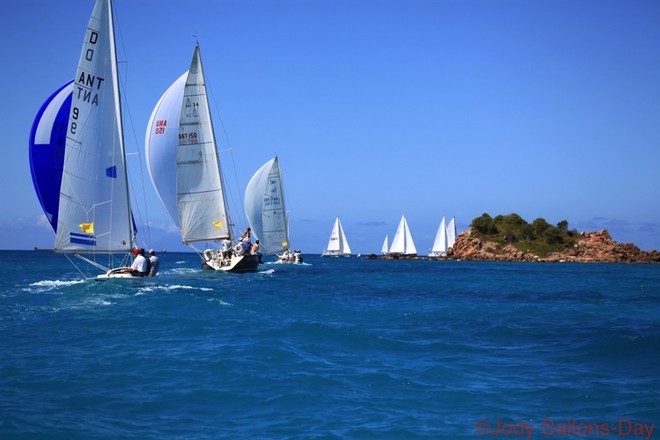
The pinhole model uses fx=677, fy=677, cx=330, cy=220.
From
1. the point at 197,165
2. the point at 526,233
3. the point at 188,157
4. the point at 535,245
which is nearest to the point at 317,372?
the point at 197,165

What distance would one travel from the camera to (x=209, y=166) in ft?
134

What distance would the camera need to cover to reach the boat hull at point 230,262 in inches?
1619

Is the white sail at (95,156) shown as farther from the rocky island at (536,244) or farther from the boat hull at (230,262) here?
the rocky island at (536,244)

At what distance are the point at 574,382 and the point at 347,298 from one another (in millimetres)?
16585

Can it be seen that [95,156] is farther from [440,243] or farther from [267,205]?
[440,243]

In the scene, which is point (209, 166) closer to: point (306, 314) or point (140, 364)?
point (306, 314)

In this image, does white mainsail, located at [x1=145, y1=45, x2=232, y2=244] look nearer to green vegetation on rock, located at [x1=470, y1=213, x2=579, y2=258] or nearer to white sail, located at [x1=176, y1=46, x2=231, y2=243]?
white sail, located at [x1=176, y1=46, x2=231, y2=243]

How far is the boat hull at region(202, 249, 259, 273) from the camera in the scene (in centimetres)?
4112

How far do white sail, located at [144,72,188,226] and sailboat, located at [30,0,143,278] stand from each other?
13.1 metres

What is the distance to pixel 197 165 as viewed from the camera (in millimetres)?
40656

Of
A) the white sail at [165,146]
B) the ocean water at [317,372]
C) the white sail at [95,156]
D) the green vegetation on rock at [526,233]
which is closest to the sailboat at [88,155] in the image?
the white sail at [95,156]

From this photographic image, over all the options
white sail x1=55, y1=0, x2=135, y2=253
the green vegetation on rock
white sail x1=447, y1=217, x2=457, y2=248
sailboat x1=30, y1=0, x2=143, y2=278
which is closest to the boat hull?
sailboat x1=30, y1=0, x2=143, y2=278

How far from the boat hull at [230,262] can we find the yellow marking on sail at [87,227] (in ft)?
49.1

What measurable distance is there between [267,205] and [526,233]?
75041mm
